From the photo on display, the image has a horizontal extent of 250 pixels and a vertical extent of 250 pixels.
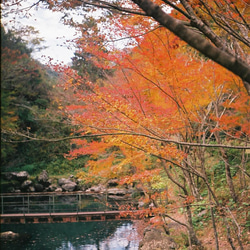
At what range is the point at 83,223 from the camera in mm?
13211

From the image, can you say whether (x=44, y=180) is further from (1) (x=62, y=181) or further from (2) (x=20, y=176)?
(2) (x=20, y=176)

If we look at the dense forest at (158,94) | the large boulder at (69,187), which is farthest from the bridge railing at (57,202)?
the dense forest at (158,94)

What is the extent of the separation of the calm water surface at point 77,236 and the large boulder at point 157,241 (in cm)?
112

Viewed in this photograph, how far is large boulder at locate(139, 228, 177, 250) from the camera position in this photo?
26.1 feet

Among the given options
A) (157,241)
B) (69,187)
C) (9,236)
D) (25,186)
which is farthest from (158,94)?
(25,186)

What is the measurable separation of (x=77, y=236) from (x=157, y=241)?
177 inches

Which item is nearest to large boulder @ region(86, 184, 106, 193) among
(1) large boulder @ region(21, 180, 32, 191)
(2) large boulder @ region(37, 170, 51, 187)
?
(2) large boulder @ region(37, 170, 51, 187)

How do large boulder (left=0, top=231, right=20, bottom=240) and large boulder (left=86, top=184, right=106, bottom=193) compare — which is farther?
large boulder (left=86, top=184, right=106, bottom=193)

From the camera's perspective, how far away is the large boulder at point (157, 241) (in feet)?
26.1

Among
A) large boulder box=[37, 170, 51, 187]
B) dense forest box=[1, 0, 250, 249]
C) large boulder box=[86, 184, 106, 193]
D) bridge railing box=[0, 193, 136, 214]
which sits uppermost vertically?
dense forest box=[1, 0, 250, 249]

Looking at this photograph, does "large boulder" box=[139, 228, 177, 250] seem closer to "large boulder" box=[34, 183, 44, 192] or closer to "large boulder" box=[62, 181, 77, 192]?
"large boulder" box=[62, 181, 77, 192]

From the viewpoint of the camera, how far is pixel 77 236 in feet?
37.1

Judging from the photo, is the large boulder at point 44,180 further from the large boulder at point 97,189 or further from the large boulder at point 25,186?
the large boulder at point 97,189

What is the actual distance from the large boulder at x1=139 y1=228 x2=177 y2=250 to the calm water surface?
1122mm
